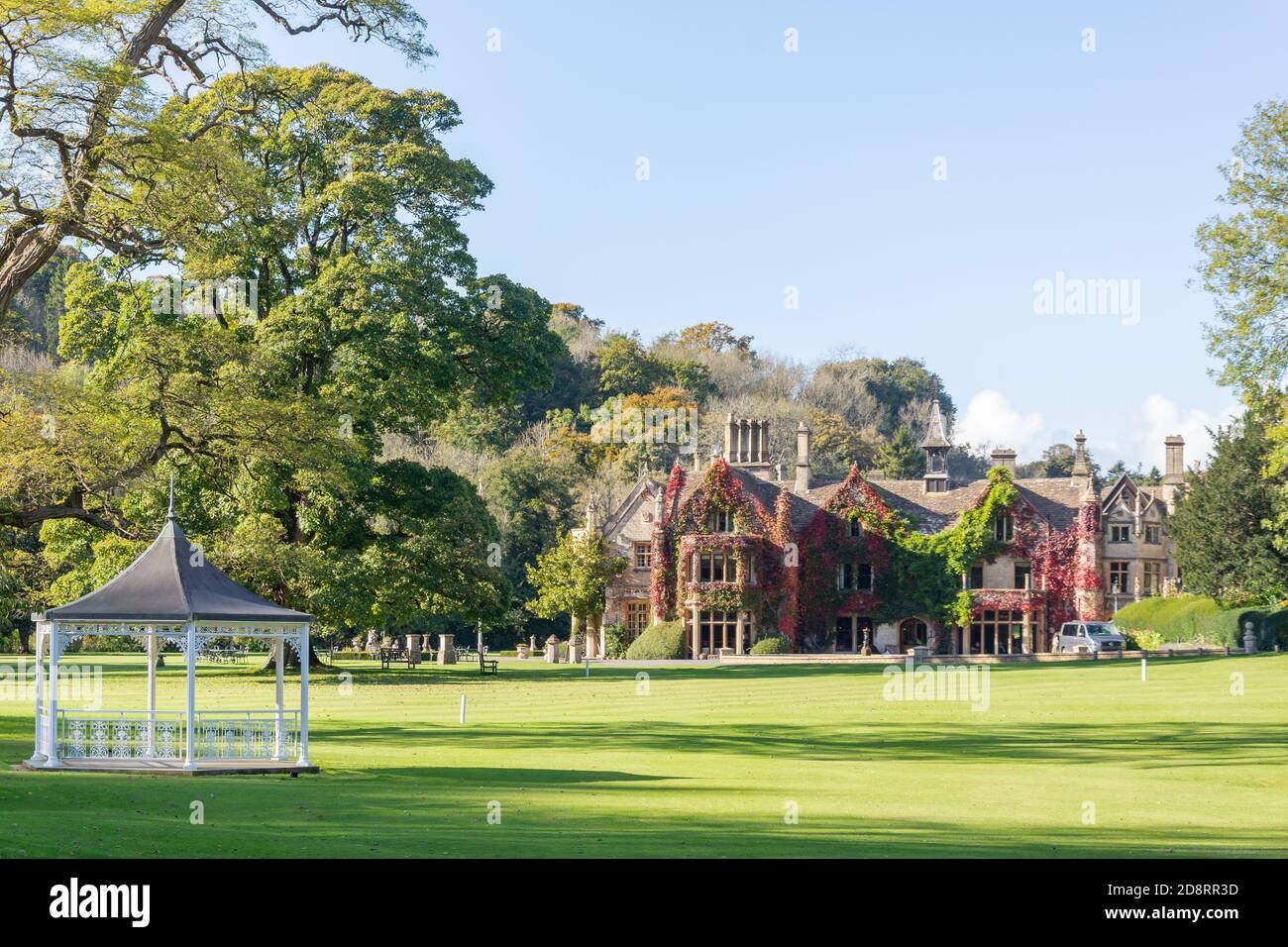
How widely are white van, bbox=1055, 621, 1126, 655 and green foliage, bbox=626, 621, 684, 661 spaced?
16.6m

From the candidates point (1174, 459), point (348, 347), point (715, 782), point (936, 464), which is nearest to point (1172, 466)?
point (1174, 459)

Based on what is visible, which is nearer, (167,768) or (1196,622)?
(167,768)

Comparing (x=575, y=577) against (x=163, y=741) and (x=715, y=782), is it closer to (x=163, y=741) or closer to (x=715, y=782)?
(x=163, y=741)

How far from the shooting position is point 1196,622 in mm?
65688

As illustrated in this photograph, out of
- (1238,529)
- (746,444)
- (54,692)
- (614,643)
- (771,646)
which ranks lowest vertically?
(614,643)

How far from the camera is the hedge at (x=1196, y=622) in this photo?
6059cm

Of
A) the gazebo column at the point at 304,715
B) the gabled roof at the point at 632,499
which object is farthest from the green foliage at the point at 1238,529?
the gazebo column at the point at 304,715

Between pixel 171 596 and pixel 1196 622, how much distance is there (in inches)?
2032

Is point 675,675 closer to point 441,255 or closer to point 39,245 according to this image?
point 441,255

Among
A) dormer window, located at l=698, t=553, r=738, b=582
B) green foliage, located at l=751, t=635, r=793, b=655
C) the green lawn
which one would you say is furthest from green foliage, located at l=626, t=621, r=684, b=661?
the green lawn

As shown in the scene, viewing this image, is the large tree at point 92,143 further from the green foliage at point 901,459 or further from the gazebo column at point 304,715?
the green foliage at point 901,459

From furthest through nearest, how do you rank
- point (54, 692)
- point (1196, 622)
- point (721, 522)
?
1. point (721, 522)
2. point (1196, 622)
3. point (54, 692)

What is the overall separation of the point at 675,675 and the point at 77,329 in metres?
23.0
